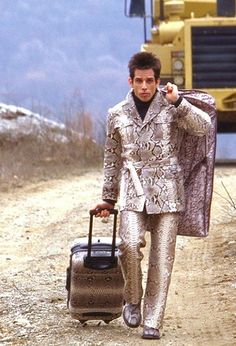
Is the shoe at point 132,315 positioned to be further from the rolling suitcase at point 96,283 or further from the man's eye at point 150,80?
the man's eye at point 150,80

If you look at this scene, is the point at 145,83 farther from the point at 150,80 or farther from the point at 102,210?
the point at 102,210

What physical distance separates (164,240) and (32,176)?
13400mm

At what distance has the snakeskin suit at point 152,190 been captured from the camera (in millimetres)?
7211

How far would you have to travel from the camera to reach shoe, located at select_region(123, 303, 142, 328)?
290 inches

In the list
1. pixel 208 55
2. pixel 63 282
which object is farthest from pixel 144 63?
pixel 208 55

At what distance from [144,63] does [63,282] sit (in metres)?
3.04

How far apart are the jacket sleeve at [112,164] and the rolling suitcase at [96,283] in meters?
0.31

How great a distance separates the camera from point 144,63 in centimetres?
718

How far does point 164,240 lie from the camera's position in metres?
7.27

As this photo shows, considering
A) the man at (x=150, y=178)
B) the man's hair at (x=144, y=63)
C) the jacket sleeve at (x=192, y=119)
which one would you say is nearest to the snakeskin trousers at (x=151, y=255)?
the man at (x=150, y=178)

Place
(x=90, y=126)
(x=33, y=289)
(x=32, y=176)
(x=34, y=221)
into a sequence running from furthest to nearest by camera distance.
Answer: (x=90, y=126) < (x=32, y=176) < (x=34, y=221) < (x=33, y=289)

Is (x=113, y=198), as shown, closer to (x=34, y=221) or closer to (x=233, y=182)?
(x=34, y=221)

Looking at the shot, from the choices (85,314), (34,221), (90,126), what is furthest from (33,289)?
(90,126)

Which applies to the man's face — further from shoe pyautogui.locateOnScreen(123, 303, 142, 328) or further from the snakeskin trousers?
shoe pyautogui.locateOnScreen(123, 303, 142, 328)
